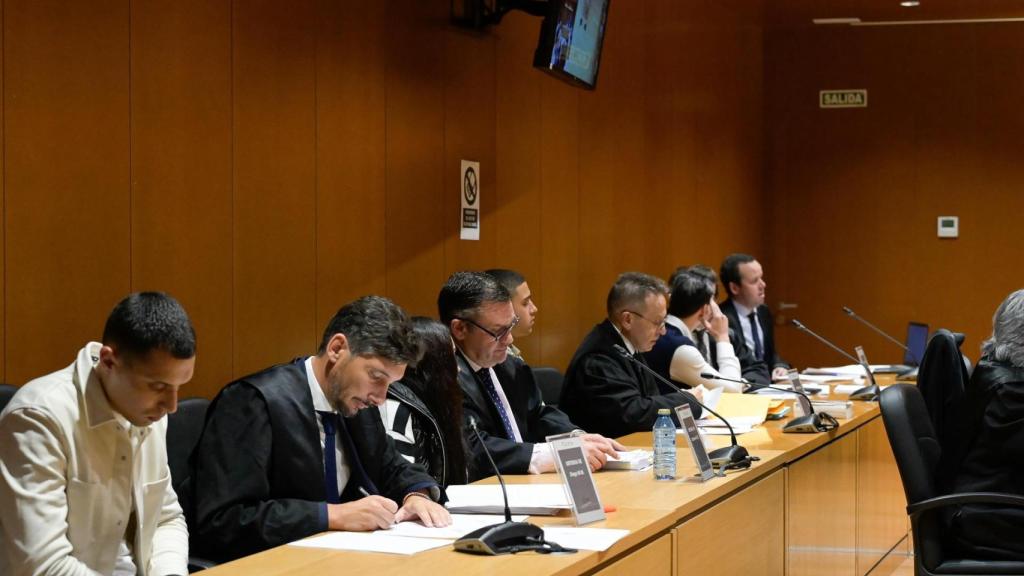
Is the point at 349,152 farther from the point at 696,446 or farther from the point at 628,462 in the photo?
the point at 696,446

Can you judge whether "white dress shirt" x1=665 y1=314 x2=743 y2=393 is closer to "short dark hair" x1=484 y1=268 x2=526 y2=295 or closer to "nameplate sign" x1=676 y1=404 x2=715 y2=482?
"short dark hair" x1=484 y1=268 x2=526 y2=295

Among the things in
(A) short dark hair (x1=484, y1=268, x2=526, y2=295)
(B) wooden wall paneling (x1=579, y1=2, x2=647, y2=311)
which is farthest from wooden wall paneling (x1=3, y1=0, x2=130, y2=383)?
(B) wooden wall paneling (x1=579, y1=2, x2=647, y2=311)

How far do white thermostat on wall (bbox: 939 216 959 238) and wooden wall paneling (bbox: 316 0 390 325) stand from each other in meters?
6.04

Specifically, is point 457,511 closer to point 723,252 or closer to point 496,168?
point 496,168

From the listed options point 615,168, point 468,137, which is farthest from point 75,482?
point 615,168

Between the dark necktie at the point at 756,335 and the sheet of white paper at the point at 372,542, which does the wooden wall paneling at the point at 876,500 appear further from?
the sheet of white paper at the point at 372,542

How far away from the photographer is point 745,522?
3484mm

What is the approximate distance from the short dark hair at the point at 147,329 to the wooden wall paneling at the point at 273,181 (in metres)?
1.97

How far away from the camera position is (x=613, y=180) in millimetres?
7148

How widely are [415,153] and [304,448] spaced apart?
8.32ft

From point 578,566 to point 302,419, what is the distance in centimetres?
77

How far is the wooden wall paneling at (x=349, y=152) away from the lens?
4.56m

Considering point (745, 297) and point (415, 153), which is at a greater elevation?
point (415, 153)

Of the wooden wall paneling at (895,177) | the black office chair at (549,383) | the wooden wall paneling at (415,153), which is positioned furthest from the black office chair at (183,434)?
the wooden wall paneling at (895,177)
